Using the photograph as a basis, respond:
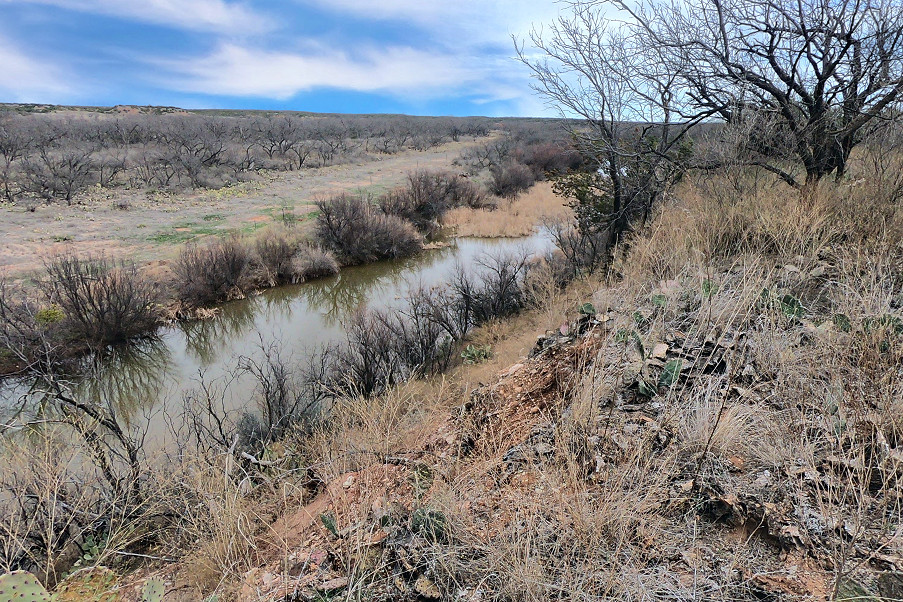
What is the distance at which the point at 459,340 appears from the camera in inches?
417

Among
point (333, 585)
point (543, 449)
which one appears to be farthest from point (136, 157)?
point (543, 449)

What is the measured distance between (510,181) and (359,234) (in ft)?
44.8

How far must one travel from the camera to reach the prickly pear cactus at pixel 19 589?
2033mm

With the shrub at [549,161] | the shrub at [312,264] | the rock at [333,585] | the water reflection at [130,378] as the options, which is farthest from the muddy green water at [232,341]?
the shrub at [549,161]

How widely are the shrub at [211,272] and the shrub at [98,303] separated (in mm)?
1408

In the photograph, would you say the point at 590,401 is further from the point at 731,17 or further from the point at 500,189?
A: the point at 500,189

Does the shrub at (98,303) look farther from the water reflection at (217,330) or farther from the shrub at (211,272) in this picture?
the shrub at (211,272)

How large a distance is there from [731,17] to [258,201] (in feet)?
62.6

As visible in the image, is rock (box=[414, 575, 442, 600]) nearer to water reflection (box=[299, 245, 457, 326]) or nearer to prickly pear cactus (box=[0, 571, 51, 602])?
prickly pear cactus (box=[0, 571, 51, 602])

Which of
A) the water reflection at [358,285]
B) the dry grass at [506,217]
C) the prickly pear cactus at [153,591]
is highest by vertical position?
the dry grass at [506,217]

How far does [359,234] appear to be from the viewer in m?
16.4

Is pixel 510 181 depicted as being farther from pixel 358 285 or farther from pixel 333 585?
pixel 333 585

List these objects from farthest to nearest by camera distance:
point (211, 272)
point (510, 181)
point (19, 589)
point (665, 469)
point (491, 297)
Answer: point (510, 181), point (211, 272), point (491, 297), point (665, 469), point (19, 589)

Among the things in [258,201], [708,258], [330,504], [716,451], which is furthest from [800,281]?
[258,201]
